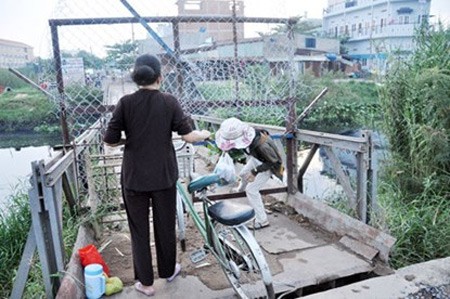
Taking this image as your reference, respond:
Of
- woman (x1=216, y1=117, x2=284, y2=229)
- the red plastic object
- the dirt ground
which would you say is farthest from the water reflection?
woman (x1=216, y1=117, x2=284, y2=229)

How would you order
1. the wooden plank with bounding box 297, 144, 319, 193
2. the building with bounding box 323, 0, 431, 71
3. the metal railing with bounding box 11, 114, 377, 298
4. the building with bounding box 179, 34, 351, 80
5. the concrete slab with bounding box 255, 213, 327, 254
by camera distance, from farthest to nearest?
the building with bounding box 323, 0, 431, 71 → the wooden plank with bounding box 297, 144, 319, 193 → the building with bounding box 179, 34, 351, 80 → the concrete slab with bounding box 255, 213, 327, 254 → the metal railing with bounding box 11, 114, 377, 298

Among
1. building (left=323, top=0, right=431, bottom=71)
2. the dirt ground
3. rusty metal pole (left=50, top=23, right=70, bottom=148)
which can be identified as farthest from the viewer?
building (left=323, top=0, right=431, bottom=71)

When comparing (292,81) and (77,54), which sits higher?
(77,54)

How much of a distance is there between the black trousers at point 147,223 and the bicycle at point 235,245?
0.72ft

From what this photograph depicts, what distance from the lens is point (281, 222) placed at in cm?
373

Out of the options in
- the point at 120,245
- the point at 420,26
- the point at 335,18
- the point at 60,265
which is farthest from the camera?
the point at 335,18

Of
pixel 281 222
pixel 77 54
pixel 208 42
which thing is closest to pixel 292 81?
pixel 208 42

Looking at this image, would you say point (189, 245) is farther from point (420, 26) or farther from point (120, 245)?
point (420, 26)

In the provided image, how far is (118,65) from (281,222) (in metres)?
2.23

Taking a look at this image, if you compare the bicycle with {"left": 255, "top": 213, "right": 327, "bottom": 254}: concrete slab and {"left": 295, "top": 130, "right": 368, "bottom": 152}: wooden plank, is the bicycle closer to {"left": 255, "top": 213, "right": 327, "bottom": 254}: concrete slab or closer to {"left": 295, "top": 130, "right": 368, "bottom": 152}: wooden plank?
{"left": 255, "top": 213, "right": 327, "bottom": 254}: concrete slab

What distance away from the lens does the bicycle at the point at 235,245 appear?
2170 millimetres

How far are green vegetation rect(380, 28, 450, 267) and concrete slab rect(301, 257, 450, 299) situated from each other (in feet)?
1.31

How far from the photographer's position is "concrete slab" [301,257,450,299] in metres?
2.35

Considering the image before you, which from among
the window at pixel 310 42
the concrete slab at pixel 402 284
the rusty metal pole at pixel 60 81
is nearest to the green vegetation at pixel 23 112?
the rusty metal pole at pixel 60 81
